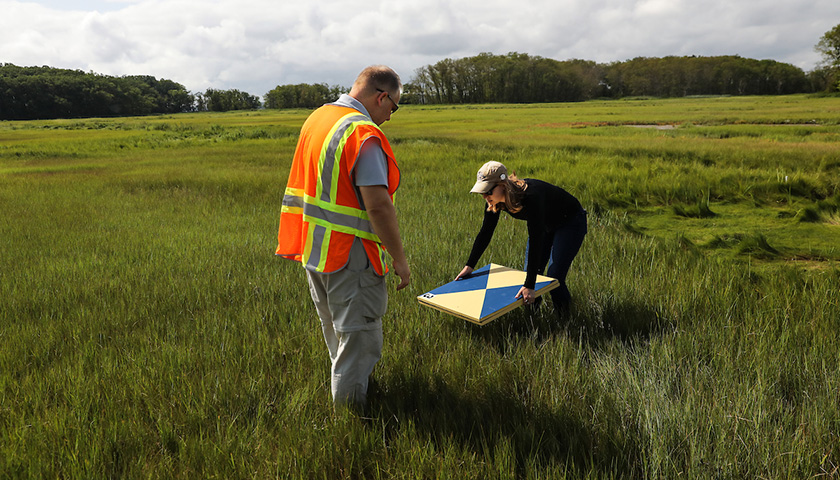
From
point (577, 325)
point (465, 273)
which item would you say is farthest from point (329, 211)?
point (577, 325)

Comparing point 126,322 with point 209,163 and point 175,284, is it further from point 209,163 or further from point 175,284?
point 209,163

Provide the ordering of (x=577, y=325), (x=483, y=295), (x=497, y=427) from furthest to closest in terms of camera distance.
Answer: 1. (x=577, y=325)
2. (x=483, y=295)
3. (x=497, y=427)

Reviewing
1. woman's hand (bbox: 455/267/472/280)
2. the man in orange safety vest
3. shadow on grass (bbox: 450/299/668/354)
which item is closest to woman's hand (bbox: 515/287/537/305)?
shadow on grass (bbox: 450/299/668/354)

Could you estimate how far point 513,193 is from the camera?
10.1 ft

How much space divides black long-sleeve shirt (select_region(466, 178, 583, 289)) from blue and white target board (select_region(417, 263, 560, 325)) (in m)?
0.17

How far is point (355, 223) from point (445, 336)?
1542 mm

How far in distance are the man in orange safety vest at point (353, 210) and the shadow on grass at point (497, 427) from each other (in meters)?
0.39

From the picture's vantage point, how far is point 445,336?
11.3 feet

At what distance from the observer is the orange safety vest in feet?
7.03

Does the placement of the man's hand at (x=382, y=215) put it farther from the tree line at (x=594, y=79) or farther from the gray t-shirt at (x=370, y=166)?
the tree line at (x=594, y=79)

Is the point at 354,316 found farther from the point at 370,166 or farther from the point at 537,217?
the point at 537,217

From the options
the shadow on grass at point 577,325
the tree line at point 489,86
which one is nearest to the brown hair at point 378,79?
the shadow on grass at point 577,325

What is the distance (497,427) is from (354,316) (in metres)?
0.98

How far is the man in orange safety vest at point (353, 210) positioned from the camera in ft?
6.98
